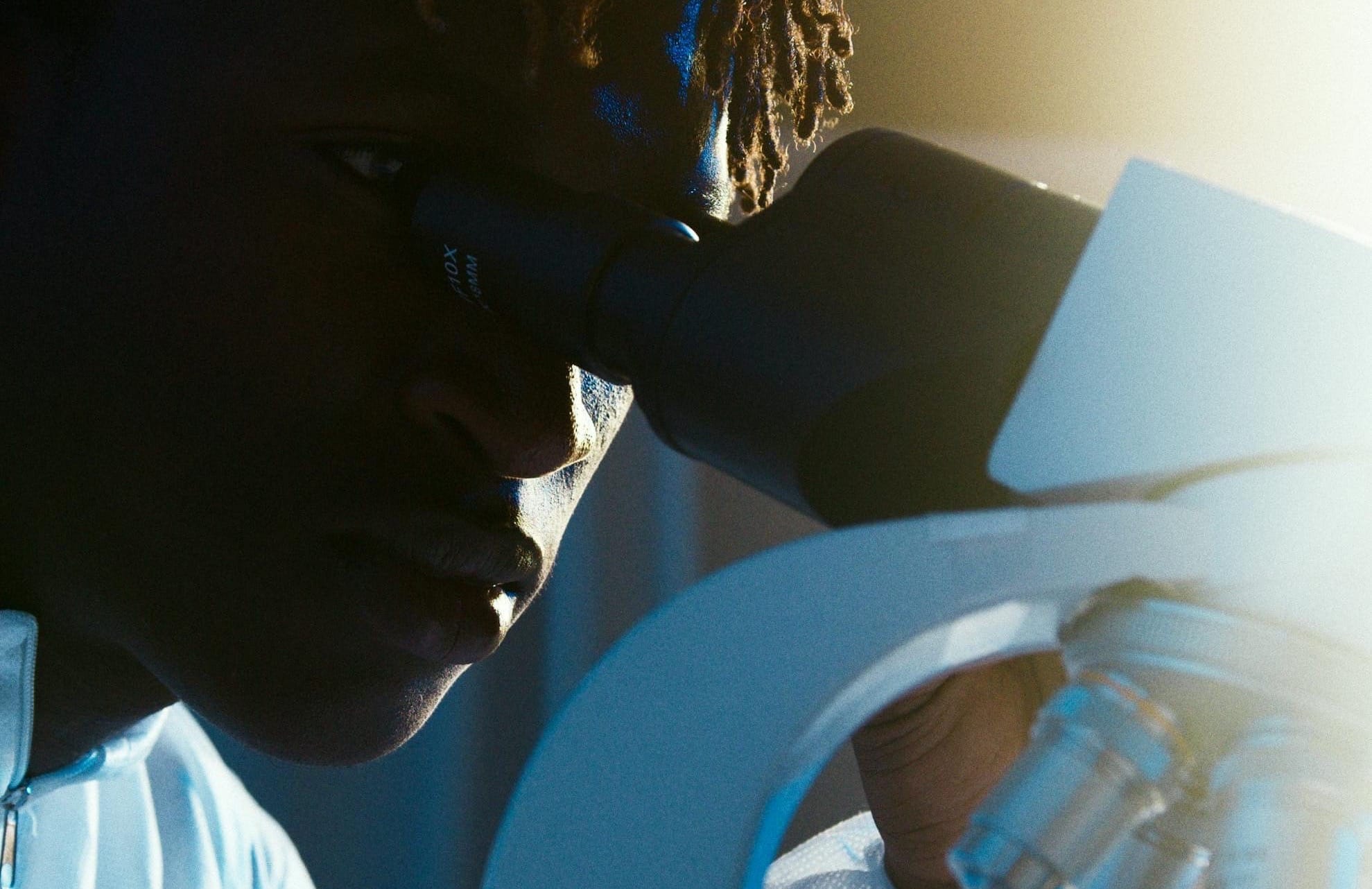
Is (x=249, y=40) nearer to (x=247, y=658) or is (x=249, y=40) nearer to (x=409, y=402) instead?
(x=409, y=402)

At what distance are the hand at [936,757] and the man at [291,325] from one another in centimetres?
26

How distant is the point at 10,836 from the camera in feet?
2.80

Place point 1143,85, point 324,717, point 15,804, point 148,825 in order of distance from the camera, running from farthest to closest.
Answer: point 1143,85, point 148,825, point 15,804, point 324,717

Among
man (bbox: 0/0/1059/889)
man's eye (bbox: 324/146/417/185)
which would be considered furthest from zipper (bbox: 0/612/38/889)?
man's eye (bbox: 324/146/417/185)

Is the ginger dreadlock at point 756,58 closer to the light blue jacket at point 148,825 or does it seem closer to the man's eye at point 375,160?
the man's eye at point 375,160

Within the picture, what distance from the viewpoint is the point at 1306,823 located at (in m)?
0.23

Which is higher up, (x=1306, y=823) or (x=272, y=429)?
(x=1306, y=823)

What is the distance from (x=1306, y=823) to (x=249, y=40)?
0.56 metres

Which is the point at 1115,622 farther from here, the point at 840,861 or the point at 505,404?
the point at 840,861

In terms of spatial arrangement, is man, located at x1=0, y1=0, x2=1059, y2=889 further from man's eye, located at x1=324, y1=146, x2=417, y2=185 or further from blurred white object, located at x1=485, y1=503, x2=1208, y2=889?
blurred white object, located at x1=485, y1=503, x2=1208, y2=889

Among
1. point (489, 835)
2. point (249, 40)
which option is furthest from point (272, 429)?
point (489, 835)

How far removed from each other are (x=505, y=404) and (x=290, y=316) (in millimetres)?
112

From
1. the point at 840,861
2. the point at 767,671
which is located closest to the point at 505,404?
the point at 767,671

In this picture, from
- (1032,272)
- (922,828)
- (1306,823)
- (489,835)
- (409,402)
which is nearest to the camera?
(1306,823)
